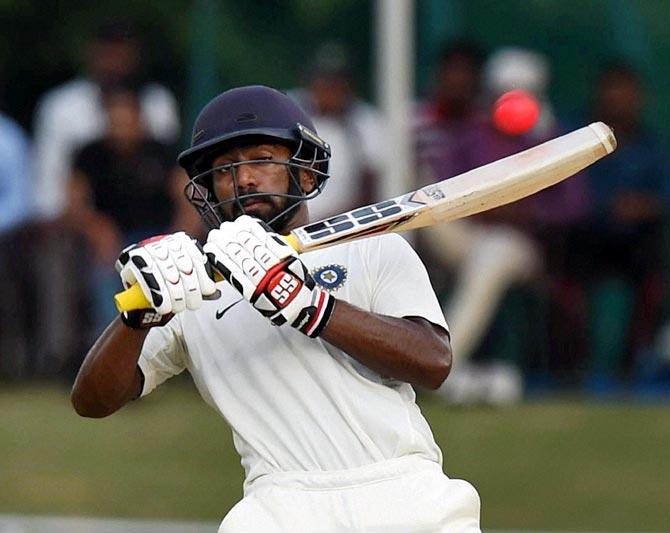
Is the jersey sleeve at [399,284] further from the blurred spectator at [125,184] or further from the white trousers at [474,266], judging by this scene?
the blurred spectator at [125,184]

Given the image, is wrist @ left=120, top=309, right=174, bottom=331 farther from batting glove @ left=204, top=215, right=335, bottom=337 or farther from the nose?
the nose

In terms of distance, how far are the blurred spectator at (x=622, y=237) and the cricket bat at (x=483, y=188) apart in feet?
20.8

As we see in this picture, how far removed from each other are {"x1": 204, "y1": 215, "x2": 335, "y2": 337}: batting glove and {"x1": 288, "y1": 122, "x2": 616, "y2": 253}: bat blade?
0.38 metres

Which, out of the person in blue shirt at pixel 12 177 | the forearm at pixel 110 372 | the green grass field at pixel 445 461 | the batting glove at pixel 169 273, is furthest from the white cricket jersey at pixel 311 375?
the person in blue shirt at pixel 12 177

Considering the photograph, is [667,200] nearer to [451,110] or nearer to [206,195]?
[451,110]

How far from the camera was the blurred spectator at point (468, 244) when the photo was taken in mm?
9984

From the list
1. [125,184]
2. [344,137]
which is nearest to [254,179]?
[344,137]

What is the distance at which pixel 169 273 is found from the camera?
3.53m

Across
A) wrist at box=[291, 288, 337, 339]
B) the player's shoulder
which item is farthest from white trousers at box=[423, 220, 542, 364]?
wrist at box=[291, 288, 337, 339]

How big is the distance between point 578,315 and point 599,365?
1.13ft

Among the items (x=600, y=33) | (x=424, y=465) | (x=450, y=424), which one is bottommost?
(x=424, y=465)

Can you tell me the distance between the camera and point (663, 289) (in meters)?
10.8

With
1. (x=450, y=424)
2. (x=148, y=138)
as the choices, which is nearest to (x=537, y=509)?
(x=450, y=424)

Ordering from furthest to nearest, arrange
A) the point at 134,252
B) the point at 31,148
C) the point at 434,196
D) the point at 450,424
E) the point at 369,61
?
1. the point at 369,61
2. the point at 31,148
3. the point at 450,424
4. the point at 434,196
5. the point at 134,252
